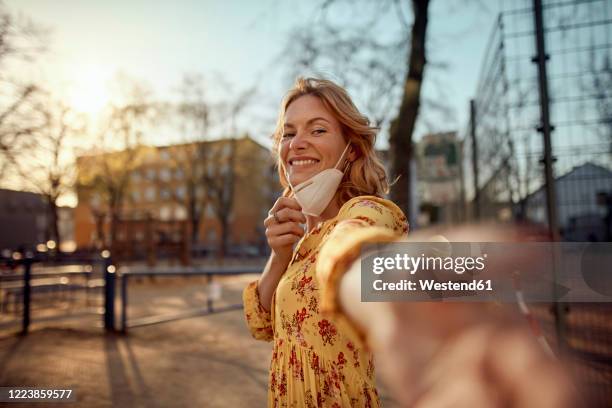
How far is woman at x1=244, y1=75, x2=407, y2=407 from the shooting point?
111cm

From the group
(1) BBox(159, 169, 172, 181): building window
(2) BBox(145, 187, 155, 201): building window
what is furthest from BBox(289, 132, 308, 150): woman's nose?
(2) BBox(145, 187, 155, 201): building window

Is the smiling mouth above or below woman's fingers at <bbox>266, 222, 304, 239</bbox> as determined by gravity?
above

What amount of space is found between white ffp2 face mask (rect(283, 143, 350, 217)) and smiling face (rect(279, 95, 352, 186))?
65 mm

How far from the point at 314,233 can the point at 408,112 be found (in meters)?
5.17

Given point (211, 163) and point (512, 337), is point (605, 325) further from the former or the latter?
point (211, 163)

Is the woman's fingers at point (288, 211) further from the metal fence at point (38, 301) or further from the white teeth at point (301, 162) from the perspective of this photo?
the metal fence at point (38, 301)

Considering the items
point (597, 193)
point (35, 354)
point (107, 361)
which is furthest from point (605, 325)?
point (35, 354)

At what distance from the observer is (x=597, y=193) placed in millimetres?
4676

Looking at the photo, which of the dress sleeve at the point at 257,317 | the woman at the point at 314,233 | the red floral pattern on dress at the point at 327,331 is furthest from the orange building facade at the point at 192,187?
the red floral pattern on dress at the point at 327,331

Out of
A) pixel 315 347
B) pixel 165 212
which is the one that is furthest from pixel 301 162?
pixel 165 212

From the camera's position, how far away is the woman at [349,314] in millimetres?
353

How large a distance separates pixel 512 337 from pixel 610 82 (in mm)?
4376

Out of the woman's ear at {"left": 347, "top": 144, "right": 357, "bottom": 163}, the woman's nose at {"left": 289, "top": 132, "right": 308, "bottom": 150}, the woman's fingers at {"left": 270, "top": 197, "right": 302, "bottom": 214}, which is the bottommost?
the woman's fingers at {"left": 270, "top": 197, "right": 302, "bottom": 214}

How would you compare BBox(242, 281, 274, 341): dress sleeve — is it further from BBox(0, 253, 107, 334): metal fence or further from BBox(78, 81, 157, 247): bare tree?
BBox(78, 81, 157, 247): bare tree
